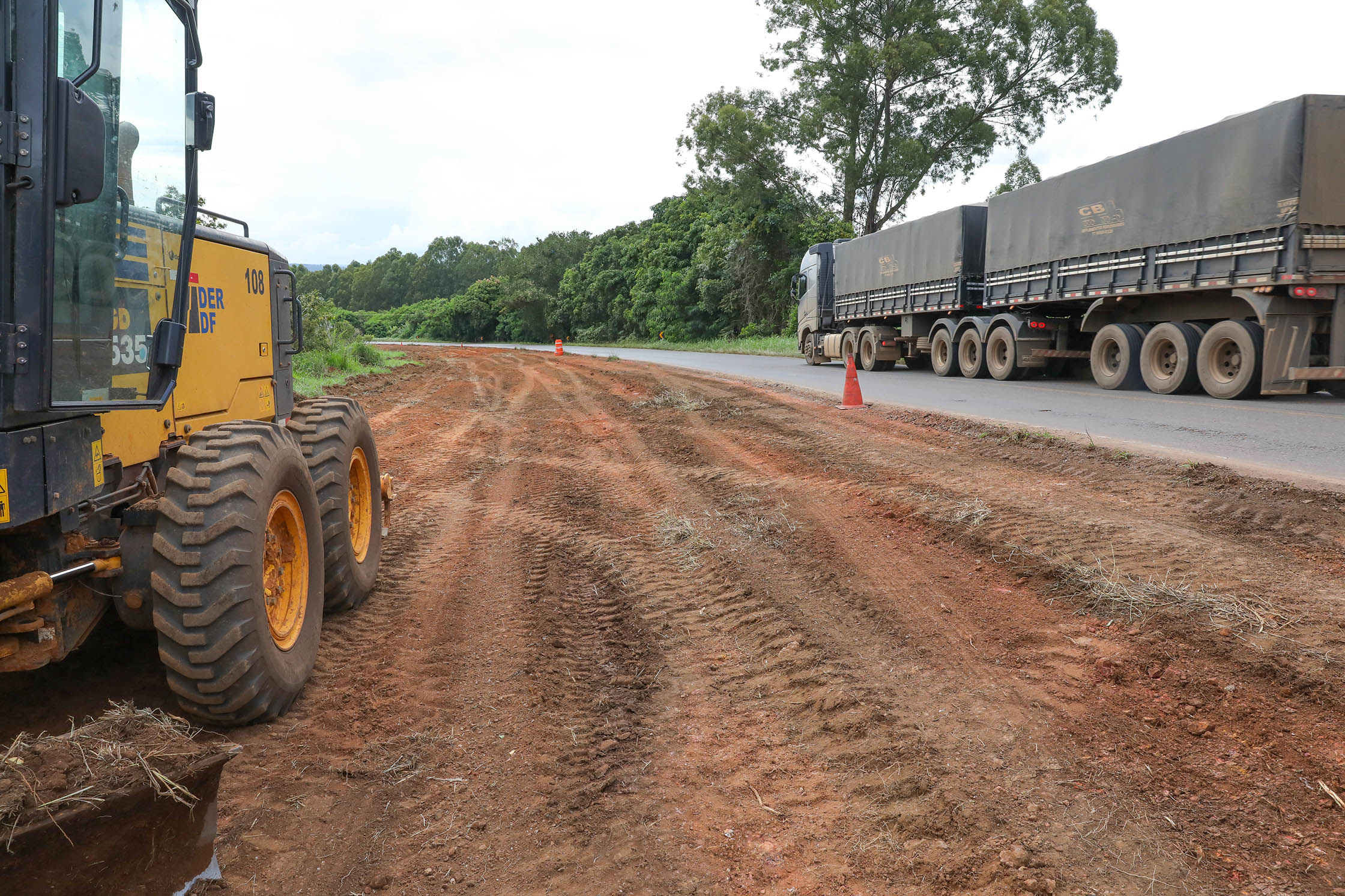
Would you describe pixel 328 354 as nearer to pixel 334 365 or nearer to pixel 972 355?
pixel 334 365

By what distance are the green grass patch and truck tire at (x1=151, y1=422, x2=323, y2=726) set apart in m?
12.4

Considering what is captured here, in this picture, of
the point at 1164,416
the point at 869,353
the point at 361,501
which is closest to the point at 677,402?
the point at 1164,416

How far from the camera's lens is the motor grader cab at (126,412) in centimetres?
261

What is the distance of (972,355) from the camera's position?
2020 cm

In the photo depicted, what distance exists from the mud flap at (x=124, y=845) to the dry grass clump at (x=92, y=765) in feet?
0.11

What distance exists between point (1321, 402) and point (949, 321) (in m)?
9.54

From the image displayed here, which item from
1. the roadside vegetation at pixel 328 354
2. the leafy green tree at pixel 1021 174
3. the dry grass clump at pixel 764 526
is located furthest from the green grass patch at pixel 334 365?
the leafy green tree at pixel 1021 174

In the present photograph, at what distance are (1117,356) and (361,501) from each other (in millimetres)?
14215

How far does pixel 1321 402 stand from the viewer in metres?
11.9

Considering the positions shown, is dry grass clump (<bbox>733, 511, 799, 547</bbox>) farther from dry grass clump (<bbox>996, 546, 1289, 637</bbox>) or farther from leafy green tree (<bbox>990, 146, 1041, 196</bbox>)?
leafy green tree (<bbox>990, 146, 1041, 196</bbox>)

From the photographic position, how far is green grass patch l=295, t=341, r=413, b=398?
17406mm

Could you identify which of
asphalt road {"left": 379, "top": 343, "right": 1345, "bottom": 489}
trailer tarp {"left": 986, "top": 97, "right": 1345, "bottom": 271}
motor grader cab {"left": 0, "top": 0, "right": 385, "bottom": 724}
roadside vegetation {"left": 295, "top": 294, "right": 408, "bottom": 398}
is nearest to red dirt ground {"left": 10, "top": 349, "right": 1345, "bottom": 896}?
motor grader cab {"left": 0, "top": 0, "right": 385, "bottom": 724}

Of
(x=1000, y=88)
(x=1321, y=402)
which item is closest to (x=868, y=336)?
(x=1321, y=402)

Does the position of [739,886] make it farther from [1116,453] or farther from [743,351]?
[743,351]
